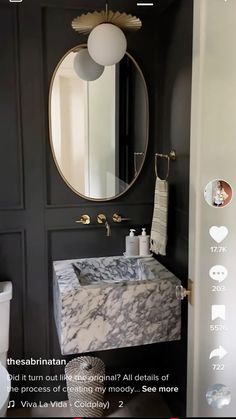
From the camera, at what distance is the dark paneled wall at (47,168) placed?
192 cm

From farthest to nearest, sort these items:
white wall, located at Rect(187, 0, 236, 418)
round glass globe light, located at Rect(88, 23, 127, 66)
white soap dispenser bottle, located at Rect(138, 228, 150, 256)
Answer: white soap dispenser bottle, located at Rect(138, 228, 150, 256) → round glass globe light, located at Rect(88, 23, 127, 66) → white wall, located at Rect(187, 0, 236, 418)

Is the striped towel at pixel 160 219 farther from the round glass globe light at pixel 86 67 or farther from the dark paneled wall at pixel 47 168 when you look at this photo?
the round glass globe light at pixel 86 67

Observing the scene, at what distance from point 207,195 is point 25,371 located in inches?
56.0

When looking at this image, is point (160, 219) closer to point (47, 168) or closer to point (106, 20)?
point (47, 168)

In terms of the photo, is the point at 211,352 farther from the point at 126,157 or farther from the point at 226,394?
the point at 126,157

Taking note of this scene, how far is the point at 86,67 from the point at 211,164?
98 centimetres

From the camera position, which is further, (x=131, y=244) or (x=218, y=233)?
(x=131, y=244)

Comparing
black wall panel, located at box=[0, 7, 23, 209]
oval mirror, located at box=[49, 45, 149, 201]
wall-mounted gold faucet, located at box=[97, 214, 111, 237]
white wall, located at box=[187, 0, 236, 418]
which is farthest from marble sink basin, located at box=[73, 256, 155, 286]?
white wall, located at box=[187, 0, 236, 418]

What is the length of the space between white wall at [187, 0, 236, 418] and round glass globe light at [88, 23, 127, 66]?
1.33 feet

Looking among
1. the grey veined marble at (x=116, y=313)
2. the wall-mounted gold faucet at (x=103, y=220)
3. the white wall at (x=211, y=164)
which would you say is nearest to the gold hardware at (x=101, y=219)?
the wall-mounted gold faucet at (x=103, y=220)

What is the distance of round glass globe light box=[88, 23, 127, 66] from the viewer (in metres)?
1.65

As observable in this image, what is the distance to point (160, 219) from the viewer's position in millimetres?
1970

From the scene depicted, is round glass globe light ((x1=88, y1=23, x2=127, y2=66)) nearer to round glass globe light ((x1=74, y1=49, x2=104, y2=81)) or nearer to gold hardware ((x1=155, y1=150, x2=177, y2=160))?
round glass globe light ((x1=74, y1=49, x2=104, y2=81))

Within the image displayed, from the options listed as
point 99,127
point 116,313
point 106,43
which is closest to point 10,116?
point 99,127
